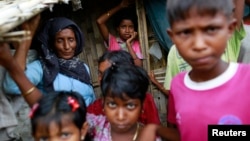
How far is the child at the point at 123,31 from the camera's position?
2.78 m

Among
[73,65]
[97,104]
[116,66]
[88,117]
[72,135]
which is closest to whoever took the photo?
[72,135]

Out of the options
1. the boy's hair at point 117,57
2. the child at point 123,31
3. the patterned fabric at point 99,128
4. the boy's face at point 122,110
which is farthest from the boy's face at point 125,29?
the boy's face at point 122,110

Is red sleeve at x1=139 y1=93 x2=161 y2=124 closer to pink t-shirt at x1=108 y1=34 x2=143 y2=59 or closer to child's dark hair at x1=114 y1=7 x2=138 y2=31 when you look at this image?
pink t-shirt at x1=108 y1=34 x2=143 y2=59

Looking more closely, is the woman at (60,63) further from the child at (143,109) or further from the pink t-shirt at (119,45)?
the pink t-shirt at (119,45)

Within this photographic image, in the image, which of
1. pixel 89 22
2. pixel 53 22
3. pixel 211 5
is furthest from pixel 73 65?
pixel 211 5

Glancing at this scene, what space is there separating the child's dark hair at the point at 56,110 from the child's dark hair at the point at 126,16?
1374 mm

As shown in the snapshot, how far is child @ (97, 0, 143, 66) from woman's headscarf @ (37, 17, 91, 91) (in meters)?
0.42

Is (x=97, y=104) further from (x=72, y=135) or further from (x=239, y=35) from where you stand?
(x=239, y=35)

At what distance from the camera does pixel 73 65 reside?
2305 millimetres

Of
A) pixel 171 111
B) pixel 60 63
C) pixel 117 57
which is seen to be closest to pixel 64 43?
pixel 60 63

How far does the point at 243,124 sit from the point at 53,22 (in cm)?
138

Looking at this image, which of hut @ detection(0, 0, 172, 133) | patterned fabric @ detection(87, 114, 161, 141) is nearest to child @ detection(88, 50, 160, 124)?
patterned fabric @ detection(87, 114, 161, 141)

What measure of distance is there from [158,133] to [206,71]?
0.40m

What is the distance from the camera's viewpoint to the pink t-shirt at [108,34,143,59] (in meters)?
2.79
